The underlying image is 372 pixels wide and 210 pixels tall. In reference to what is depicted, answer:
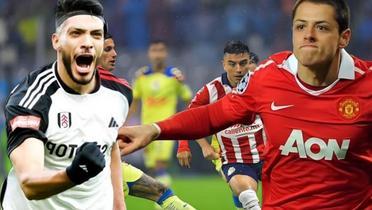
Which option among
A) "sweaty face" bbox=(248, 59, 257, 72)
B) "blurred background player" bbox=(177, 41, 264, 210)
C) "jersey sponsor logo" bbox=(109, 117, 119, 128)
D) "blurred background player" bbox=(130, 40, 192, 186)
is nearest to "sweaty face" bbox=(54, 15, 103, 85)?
"jersey sponsor logo" bbox=(109, 117, 119, 128)

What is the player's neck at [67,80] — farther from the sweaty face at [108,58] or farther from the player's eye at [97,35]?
the sweaty face at [108,58]

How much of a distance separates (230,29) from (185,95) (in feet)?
21.1

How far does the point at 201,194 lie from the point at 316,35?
1151cm

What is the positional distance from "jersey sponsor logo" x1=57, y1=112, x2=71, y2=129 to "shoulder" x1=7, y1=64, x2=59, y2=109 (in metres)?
0.11

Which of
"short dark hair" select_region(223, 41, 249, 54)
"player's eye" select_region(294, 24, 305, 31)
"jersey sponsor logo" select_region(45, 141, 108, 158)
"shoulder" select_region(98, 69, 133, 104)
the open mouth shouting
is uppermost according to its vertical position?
"player's eye" select_region(294, 24, 305, 31)

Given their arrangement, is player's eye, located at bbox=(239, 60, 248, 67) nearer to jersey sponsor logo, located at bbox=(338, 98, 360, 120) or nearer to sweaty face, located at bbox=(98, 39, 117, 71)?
sweaty face, located at bbox=(98, 39, 117, 71)

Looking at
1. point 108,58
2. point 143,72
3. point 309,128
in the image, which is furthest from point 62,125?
point 143,72

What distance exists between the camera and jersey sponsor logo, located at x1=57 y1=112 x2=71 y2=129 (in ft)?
17.1

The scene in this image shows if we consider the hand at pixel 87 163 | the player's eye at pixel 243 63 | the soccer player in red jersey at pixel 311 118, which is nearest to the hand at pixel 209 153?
the player's eye at pixel 243 63

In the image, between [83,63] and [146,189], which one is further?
[146,189]

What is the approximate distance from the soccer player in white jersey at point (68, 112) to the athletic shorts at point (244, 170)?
3982 millimetres

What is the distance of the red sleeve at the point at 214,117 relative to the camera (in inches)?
199

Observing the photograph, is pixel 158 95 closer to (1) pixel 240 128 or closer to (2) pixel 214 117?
(1) pixel 240 128

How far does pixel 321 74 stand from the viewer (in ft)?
16.4
